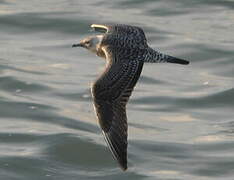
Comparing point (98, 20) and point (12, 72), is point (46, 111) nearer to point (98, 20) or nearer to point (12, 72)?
point (12, 72)

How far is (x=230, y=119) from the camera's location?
14.6m

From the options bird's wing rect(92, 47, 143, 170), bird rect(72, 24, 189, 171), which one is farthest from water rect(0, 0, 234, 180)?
bird's wing rect(92, 47, 143, 170)

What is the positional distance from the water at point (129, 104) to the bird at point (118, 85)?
2.69 metres

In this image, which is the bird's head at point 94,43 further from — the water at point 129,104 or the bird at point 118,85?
the water at point 129,104

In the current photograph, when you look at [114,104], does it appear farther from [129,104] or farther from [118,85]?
[129,104]

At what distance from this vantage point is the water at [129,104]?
1325 cm

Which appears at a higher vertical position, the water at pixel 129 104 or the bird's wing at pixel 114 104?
the bird's wing at pixel 114 104

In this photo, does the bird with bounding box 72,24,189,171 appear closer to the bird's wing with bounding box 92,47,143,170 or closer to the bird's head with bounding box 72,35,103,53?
the bird's wing with bounding box 92,47,143,170

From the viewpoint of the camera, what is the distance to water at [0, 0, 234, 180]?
13250 mm

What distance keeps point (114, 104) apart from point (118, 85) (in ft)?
0.62

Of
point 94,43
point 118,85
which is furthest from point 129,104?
point 118,85

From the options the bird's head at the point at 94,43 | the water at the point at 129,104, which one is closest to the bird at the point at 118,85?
the bird's head at the point at 94,43

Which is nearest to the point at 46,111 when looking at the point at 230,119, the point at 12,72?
the point at 12,72

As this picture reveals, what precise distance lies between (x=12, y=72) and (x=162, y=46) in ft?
8.53
